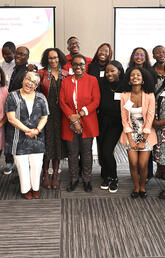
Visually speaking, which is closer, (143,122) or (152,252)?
(152,252)

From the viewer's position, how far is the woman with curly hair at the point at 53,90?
11.0 ft

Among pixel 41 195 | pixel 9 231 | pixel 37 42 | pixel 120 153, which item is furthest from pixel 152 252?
pixel 37 42

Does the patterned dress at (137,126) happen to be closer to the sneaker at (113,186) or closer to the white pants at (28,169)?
the sneaker at (113,186)

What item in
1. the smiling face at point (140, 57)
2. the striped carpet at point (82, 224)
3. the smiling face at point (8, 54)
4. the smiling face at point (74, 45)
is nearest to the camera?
the striped carpet at point (82, 224)

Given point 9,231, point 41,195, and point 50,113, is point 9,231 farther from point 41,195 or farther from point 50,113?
point 50,113

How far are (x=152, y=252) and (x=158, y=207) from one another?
31.4 inches

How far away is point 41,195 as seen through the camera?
11.2 ft

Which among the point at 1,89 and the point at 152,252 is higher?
the point at 1,89

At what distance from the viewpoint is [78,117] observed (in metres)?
3.24

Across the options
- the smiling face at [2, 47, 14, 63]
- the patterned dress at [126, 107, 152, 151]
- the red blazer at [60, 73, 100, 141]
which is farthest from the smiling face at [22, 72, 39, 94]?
the smiling face at [2, 47, 14, 63]

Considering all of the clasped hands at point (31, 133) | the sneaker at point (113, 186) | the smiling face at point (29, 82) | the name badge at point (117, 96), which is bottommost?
the sneaker at point (113, 186)

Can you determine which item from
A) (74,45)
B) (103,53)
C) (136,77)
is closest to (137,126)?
(136,77)

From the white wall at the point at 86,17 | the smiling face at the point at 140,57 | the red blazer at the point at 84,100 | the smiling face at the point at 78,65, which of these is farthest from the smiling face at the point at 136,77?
the white wall at the point at 86,17

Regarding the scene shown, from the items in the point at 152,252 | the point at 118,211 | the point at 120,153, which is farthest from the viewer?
the point at 120,153
